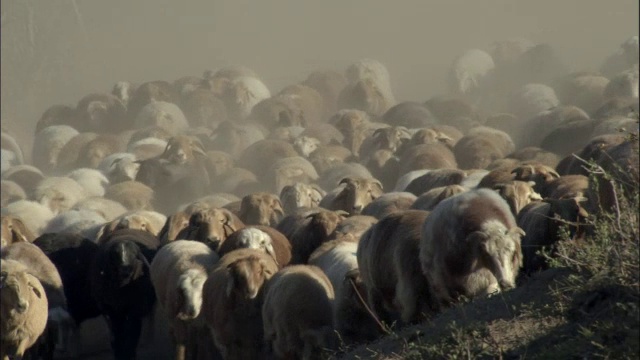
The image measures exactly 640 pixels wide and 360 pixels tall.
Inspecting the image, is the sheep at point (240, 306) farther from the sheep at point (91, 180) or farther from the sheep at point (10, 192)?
the sheep at point (10, 192)

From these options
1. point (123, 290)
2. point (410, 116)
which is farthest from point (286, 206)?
point (410, 116)

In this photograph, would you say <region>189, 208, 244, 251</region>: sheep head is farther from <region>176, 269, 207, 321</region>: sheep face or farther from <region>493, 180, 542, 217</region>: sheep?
<region>493, 180, 542, 217</region>: sheep

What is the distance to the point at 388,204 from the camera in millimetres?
16312

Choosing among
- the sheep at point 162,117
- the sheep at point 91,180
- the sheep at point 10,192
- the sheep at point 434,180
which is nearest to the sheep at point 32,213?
the sheep at point 91,180

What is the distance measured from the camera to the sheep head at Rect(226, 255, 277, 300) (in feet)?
40.5

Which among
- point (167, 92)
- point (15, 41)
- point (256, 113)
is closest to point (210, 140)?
point (256, 113)

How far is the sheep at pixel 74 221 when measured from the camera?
19.5 metres

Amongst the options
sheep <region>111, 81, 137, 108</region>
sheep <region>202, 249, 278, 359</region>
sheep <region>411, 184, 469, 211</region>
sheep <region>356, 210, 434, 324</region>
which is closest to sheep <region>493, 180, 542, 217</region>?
sheep <region>411, 184, 469, 211</region>

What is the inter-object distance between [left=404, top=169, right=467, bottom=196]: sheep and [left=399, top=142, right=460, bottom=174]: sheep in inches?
104

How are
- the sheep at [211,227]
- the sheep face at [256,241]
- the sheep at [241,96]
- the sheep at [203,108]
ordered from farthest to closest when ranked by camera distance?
the sheep at [241,96] → the sheep at [203,108] → the sheep at [211,227] → the sheep face at [256,241]

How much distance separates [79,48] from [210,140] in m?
34.3

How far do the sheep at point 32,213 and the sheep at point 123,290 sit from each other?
16.5 feet

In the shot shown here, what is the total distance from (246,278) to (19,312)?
7.98 feet

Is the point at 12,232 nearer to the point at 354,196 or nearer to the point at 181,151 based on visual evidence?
the point at 354,196
